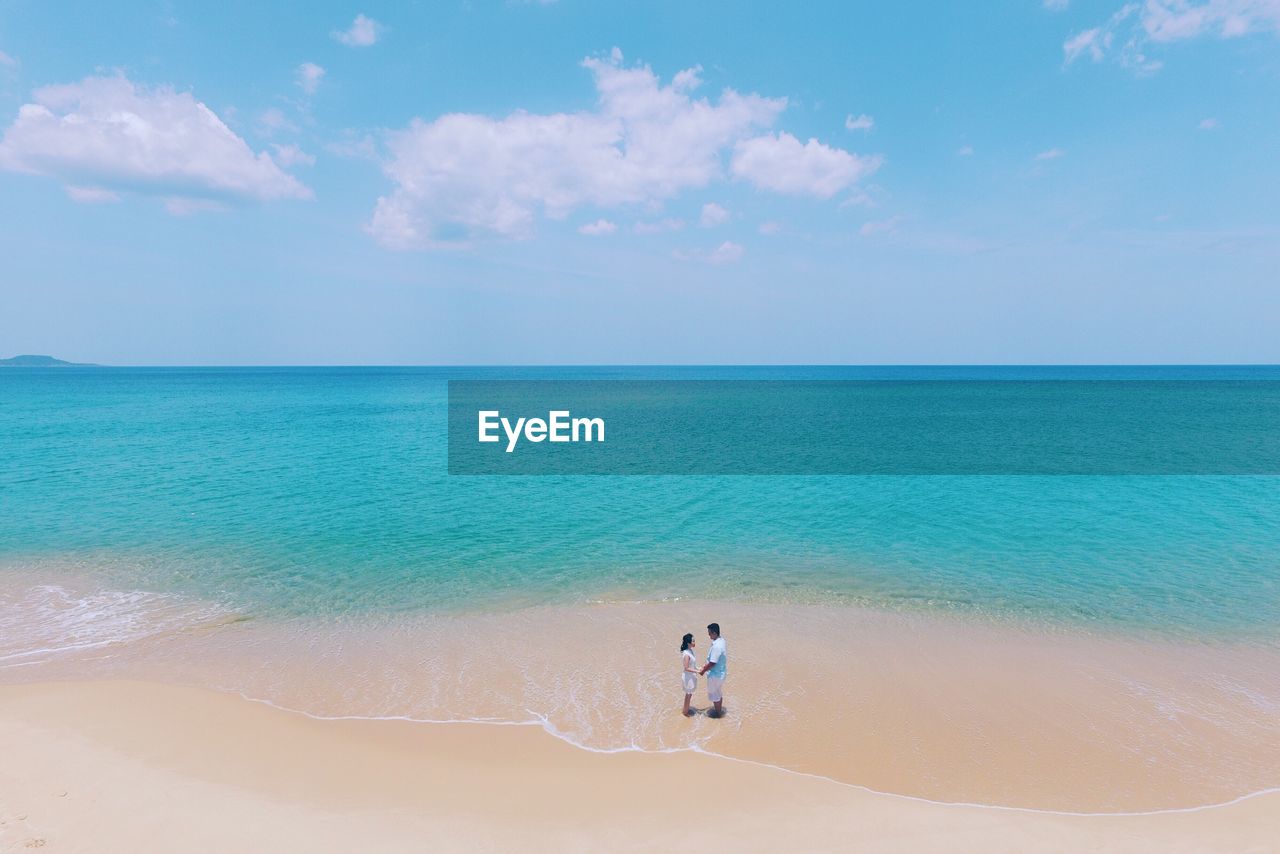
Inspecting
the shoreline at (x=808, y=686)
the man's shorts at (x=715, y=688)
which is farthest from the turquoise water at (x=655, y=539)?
the man's shorts at (x=715, y=688)

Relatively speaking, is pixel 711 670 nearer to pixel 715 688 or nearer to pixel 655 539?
pixel 715 688

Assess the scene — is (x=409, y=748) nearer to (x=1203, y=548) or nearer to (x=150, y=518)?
(x=150, y=518)

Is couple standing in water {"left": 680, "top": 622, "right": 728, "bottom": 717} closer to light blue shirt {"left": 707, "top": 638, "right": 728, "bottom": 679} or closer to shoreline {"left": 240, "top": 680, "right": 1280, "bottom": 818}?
light blue shirt {"left": 707, "top": 638, "right": 728, "bottom": 679}

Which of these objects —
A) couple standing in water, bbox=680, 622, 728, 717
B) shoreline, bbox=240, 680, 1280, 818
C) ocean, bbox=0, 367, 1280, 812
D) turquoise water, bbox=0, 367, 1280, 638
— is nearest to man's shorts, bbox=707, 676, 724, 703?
couple standing in water, bbox=680, 622, 728, 717

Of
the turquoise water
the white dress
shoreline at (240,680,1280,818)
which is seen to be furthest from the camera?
the turquoise water

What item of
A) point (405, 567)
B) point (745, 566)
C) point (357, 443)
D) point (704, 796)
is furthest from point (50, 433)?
point (704, 796)
